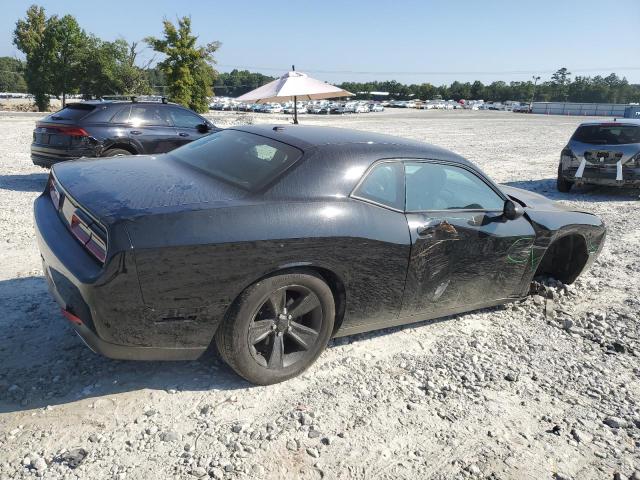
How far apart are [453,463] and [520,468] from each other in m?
0.34

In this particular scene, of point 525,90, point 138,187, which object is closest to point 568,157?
point 138,187

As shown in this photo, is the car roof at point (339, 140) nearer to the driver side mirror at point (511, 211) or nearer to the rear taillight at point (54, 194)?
the driver side mirror at point (511, 211)

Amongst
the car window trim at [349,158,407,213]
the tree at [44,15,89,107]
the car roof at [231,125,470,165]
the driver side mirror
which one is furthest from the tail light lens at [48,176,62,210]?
the tree at [44,15,89,107]

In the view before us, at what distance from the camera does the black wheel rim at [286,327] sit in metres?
2.97

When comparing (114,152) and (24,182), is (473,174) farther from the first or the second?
(24,182)

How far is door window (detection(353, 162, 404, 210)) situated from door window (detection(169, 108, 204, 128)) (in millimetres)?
6670

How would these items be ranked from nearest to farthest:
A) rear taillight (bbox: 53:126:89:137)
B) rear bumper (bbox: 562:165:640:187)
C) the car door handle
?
the car door handle, rear taillight (bbox: 53:126:89:137), rear bumper (bbox: 562:165:640:187)

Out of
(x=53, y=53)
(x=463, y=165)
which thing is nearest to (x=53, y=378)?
(x=463, y=165)

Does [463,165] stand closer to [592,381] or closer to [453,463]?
[592,381]

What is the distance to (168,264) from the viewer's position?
2.58 metres

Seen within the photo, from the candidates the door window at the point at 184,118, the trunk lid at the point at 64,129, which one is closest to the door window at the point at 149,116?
the door window at the point at 184,118

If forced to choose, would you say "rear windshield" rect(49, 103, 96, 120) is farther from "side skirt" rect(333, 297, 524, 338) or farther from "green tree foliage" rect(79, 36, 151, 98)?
"green tree foliage" rect(79, 36, 151, 98)

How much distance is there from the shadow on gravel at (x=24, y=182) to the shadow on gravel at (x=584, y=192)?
967 cm

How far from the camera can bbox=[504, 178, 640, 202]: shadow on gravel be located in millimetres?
10297
